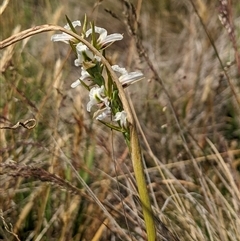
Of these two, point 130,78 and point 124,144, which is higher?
point 130,78

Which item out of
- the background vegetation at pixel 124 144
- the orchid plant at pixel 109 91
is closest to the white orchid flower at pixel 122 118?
the orchid plant at pixel 109 91

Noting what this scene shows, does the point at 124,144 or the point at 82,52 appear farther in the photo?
the point at 124,144

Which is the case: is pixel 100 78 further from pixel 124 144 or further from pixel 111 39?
pixel 124 144

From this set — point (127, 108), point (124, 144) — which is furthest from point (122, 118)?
point (124, 144)

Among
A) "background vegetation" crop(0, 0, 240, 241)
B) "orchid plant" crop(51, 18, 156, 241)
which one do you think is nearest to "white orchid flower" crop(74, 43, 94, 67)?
"orchid plant" crop(51, 18, 156, 241)

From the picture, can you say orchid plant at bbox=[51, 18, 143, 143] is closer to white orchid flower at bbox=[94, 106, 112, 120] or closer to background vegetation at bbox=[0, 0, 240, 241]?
white orchid flower at bbox=[94, 106, 112, 120]

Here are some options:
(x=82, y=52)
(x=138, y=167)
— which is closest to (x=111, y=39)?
(x=82, y=52)

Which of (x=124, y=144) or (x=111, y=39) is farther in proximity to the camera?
(x=124, y=144)

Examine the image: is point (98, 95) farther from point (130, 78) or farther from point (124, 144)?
point (124, 144)

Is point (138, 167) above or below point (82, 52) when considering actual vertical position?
below

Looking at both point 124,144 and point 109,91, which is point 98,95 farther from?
point 124,144
